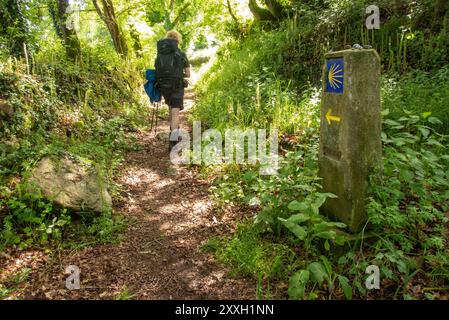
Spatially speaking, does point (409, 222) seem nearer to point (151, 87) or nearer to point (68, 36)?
point (151, 87)

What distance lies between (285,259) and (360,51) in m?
2.14

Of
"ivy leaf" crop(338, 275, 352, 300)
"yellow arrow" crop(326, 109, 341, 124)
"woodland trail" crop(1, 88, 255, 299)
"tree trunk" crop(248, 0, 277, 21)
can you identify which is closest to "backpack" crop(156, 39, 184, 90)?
"woodland trail" crop(1, 88, 255, 299)

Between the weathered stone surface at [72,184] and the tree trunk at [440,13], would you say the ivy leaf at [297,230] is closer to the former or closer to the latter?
the weathered stone surface at [72,184]

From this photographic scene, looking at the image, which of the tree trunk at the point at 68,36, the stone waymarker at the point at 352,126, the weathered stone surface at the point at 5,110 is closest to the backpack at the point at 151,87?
the weathered stone surface at the point at 5,110

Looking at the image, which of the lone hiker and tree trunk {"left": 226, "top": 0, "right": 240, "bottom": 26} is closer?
the lone hiker

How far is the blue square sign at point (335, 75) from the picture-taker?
128 inches

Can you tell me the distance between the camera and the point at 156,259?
12.0 ft

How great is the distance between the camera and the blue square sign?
128 inches

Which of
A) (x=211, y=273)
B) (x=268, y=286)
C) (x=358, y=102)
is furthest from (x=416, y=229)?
(x=211, y=273)

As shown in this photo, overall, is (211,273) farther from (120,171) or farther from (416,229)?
(120,171)

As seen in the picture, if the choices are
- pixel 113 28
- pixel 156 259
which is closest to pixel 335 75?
pixel 156 259

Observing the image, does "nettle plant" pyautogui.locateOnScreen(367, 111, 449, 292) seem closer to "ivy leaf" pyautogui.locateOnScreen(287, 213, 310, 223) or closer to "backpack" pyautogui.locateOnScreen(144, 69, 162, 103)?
"ivy leaf" pyautogui.locateOnScreen(287, 213, 310, 223)

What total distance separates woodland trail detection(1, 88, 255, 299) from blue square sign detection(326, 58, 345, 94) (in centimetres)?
205

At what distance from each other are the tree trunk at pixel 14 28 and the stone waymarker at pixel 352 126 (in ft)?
19.6
